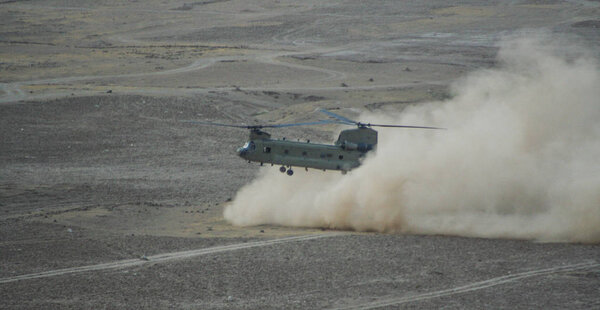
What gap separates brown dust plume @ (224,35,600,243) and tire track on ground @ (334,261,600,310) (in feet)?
9.33

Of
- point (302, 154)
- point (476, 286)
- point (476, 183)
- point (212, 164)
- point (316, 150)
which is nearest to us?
point (476, 286)

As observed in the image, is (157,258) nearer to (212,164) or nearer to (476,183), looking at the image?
(476,183)

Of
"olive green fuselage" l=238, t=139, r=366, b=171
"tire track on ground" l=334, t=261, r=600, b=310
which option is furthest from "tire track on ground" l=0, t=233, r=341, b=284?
"tire track on ground" l=334, t=261, r=600, b=310

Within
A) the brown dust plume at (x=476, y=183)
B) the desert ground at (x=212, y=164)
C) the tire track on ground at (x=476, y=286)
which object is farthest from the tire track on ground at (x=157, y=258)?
the tire track on ground at (x=476, y=286)

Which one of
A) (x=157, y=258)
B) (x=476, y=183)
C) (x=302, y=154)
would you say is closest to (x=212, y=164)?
(x=302, y=154)

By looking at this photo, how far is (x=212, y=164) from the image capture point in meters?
42.8

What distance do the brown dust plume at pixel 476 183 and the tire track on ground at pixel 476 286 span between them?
2845mm

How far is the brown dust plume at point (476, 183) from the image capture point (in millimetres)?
27547

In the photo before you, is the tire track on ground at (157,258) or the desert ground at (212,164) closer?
the desert ground at (212,164)

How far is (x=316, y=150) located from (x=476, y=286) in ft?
34.9

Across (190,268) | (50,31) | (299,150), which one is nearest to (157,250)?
(190,268)

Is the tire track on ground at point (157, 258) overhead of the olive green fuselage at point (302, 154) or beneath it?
beneath

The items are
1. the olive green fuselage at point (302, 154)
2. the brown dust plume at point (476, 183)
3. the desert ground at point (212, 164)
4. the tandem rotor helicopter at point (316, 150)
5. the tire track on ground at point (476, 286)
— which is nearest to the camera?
the tire track on ground at point (476, 286)

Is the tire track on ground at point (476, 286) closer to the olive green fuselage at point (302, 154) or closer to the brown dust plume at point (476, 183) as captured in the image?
the brown dust plume at point (476, 183)
